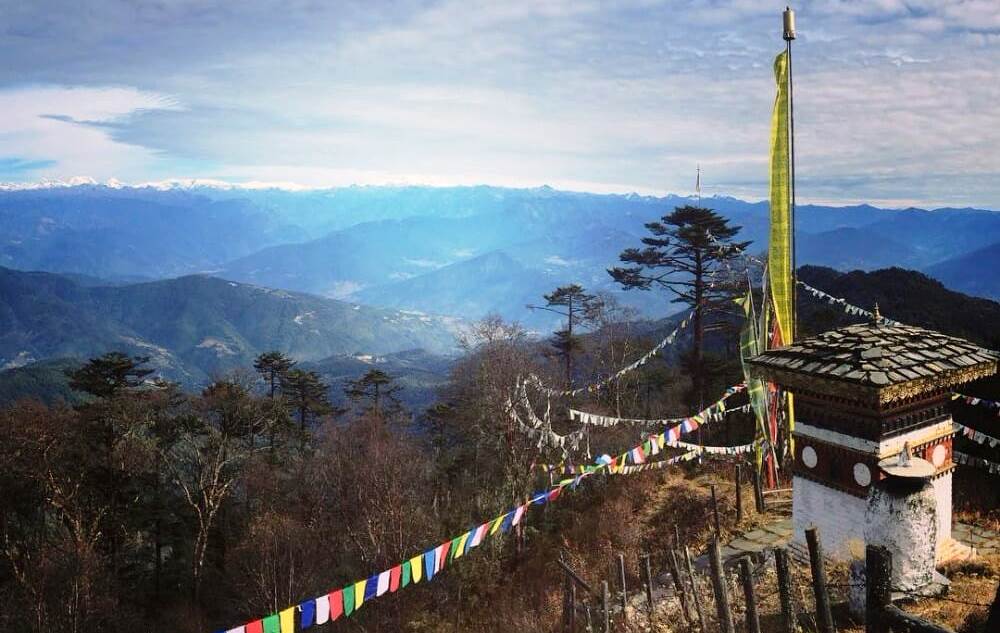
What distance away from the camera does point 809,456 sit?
11602 mm

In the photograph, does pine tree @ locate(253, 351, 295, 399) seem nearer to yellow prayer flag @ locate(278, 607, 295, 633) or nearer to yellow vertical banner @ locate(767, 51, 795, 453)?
yellow vertical banner @ locate(767, 51, 795, 453)

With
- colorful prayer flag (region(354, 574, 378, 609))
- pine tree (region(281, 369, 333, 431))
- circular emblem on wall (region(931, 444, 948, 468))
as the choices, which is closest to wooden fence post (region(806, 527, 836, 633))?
circular emblem on wall (region(931, 444, 948, 468))

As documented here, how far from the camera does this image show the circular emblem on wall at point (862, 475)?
10531 millimetres

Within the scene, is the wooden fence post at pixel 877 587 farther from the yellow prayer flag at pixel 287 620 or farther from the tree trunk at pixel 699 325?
the tree trunk at pixel 699 325

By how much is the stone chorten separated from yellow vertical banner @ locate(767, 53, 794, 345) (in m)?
5.19

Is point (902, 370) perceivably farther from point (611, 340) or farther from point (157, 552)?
point (157, 552)

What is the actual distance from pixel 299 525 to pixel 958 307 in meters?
60.9

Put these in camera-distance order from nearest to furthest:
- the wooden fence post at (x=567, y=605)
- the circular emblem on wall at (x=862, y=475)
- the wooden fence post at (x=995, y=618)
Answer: the wooden fence post at (x=995, y=618) < the circular emblem on wall at (x=862, y=475) < the wooden fence post at (x=567, y=605)

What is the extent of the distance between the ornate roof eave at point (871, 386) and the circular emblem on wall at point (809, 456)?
1.16 meters

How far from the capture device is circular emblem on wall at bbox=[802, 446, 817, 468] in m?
11.5

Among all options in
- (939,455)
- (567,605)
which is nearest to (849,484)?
(939,455)

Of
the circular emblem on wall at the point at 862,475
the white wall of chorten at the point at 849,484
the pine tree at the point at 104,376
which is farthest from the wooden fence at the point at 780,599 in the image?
the pine tree at the point at 104,376

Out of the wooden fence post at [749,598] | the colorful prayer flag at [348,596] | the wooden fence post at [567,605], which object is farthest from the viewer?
the wooden fence post at [567,605]

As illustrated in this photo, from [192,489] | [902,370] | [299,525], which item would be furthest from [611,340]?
[902,370]
